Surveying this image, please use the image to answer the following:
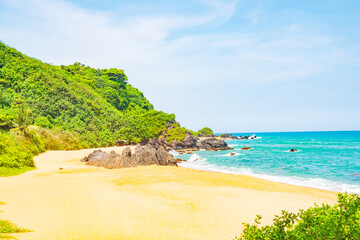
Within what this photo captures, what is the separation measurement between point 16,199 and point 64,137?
3983 centimetres

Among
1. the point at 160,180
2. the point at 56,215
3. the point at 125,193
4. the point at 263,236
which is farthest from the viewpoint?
the point at 160,180

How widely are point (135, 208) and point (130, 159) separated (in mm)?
20824

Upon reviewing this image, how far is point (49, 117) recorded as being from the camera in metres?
55.9

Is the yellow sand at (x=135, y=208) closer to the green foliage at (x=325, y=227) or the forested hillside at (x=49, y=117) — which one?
the green foliage at (x=325, y=227)

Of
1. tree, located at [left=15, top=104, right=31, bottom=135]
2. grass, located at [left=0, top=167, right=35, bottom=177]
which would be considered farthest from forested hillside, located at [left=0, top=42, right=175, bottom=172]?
grass, located at [left=0, top=167, right=35, bottom=177]

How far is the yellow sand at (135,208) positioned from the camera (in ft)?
31.5

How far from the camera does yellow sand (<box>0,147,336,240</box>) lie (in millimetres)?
9602

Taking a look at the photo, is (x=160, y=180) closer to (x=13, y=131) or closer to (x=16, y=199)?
(x=16, y=199)

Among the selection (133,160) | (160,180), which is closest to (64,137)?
(133,160)

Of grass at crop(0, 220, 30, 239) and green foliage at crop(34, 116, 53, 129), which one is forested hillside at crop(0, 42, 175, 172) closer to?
green foliage at crop(34, 116, 53, 129)

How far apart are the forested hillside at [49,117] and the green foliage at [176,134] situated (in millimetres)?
3715

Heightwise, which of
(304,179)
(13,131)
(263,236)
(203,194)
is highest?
(13,131)

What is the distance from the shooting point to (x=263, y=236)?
15.4 ft

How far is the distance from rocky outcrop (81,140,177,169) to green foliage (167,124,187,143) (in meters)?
48.1
